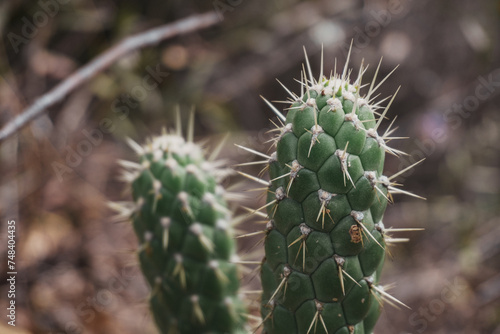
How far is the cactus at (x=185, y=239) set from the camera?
1.64 metres

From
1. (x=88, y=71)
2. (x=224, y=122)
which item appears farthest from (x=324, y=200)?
(x=224, y=122)

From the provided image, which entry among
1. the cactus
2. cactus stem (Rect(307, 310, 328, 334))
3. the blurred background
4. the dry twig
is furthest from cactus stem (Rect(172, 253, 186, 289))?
the blurred background

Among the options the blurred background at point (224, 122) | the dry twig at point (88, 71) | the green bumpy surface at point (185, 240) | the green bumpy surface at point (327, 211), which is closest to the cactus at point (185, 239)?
the green bumpy surface at point (185, 240)

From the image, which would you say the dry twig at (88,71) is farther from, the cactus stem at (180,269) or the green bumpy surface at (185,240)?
the cactus stem at (180,269)

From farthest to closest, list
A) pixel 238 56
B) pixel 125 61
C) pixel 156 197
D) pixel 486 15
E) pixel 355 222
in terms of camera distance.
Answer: pixel 238 56 < pixel 486 15 < pixel 125 61 < pixel 156 197 < pixel 355 222

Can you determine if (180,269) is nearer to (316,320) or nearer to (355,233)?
(316,320)

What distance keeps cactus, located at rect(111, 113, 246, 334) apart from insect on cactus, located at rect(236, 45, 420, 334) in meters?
0.39

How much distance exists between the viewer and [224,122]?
3.57 metres

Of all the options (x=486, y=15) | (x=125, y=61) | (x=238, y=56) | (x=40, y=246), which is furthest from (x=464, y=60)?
(x=40, y=246)

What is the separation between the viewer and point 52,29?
3.58 metres

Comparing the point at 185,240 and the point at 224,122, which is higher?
the point at 224,122

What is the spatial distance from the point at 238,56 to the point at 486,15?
1787mm

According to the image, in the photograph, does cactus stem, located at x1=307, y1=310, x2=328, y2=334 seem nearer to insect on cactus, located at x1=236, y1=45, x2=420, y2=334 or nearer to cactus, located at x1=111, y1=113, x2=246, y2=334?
insect on cactus, located at x1=236, y1=45, x2=420, y2=334

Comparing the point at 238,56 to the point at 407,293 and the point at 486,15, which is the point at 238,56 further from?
the point at 407,293
